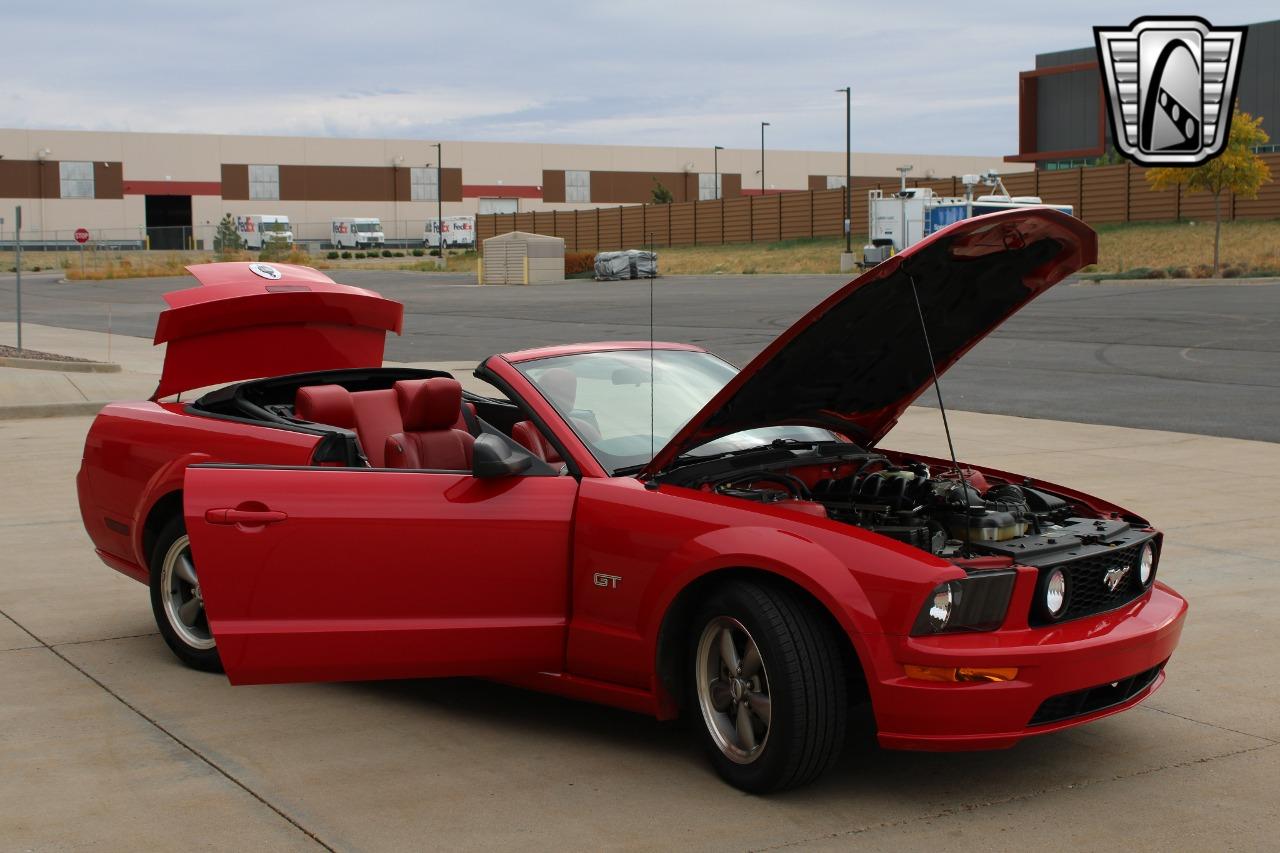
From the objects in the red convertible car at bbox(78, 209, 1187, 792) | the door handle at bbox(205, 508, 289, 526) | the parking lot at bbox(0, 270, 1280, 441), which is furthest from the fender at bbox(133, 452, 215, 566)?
the parking lot at bbox(0, 270, 1280, 441)

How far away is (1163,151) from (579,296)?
20699 millimetres

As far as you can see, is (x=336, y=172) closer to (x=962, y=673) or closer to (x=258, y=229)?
(x=258, y=229)

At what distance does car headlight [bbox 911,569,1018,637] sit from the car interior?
1852 millimetres

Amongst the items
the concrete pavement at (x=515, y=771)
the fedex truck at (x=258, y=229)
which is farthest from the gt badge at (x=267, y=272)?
the fedex truck at (x=258, y=229)

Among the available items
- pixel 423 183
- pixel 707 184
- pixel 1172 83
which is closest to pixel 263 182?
pixel 423 183

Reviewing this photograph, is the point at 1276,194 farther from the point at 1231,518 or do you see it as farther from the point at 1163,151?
the point at 1231,518

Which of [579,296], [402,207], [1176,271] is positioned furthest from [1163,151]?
[402,207]

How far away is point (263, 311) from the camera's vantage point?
22.6ft

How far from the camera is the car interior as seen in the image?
595 centimetres

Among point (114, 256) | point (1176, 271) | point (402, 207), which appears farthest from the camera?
point (402, 207)

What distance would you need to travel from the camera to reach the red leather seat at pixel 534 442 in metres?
5.64

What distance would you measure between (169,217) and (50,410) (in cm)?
8856

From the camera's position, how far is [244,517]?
201 inches

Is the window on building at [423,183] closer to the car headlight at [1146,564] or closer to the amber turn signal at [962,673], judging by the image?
the car headlight at [1146,564]
